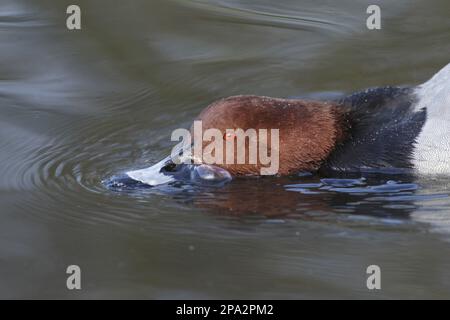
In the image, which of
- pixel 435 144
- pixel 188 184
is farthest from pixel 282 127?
pixel 435 144

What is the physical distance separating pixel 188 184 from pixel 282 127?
740mm

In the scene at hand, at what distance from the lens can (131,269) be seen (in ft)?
16.8

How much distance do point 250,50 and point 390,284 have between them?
391 cm

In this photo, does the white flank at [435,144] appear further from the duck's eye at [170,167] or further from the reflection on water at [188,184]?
the duck's eye at [170,167]

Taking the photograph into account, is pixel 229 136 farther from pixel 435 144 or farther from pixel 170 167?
pixel 435 144

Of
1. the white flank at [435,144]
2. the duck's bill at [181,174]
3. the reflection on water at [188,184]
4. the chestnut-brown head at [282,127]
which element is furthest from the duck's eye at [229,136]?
the white flank at [435,144]

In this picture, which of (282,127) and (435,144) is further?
(282,127)

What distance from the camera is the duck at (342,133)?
20.2 feet

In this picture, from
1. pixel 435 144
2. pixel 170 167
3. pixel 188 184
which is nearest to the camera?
pixel 435 144

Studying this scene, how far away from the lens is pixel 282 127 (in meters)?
6.33

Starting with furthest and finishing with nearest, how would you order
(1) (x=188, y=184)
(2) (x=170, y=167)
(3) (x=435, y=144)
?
1. (2) (x=170, y=167)
2. (1) (x=188, y=184)
3. (3) (x=435, y=144)

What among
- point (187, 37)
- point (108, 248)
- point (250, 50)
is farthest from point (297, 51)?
point (108, 248)

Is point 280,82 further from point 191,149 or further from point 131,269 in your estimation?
point 131,269

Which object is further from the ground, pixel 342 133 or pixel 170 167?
pixel 342 133
